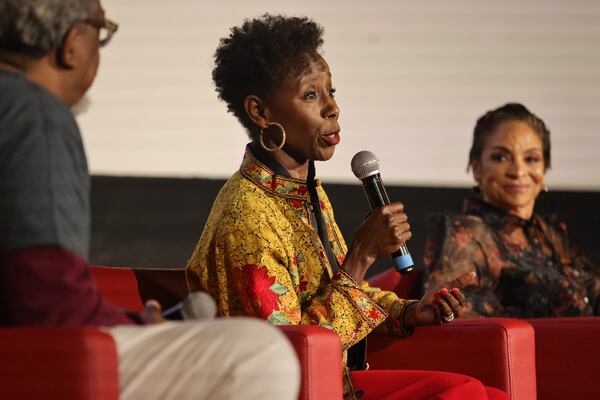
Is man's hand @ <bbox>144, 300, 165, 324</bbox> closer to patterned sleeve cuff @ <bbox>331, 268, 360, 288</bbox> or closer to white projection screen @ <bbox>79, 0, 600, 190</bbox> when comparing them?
patterned sleeve cuff @ <bbox>331, 268, 360, 288</bbox>

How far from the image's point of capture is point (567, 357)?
10.4 ft

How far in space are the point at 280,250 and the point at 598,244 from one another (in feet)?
9.72

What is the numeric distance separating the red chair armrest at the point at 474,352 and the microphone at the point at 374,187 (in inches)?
11.6

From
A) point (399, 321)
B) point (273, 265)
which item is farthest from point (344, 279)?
point (399, 321)

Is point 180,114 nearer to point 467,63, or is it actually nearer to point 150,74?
point 150,74

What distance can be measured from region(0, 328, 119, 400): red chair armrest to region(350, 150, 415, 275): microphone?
3.60ft

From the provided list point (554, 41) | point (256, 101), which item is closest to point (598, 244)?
point (554, 41)

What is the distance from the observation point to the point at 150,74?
487cm

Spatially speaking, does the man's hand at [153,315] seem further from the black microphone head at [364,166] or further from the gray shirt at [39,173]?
the black microphone head at [364,166]

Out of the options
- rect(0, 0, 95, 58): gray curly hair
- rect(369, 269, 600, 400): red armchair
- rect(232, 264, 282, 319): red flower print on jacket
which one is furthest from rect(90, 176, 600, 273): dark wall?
rect(0, 0, 95, 58): gray curly hair

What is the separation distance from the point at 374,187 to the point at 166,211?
2393mm

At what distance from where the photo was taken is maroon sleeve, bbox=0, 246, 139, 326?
173 cm

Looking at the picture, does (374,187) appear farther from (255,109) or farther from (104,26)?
(104,26)

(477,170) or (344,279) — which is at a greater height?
(477,170)
